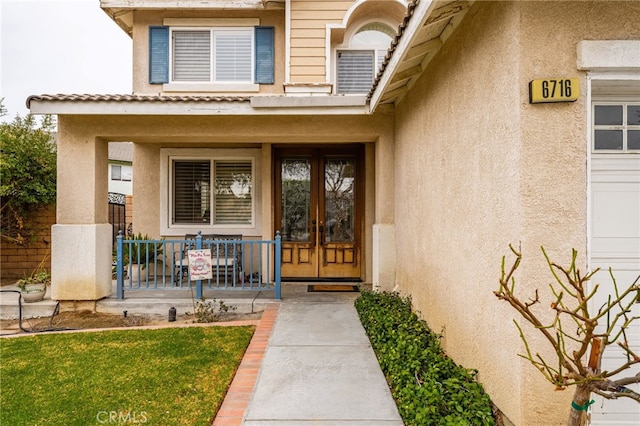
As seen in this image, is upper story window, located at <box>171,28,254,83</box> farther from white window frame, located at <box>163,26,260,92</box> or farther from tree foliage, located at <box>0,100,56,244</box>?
tree foliage, located at <box>0,100,56,244</box>

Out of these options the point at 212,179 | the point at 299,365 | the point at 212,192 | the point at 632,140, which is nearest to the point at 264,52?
the point at 212,179

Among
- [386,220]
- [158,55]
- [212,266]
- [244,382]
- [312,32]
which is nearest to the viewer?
[244,382]

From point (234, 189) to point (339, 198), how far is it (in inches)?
102

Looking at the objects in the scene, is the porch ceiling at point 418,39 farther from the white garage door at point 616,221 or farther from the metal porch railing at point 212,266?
the metal porch railing at point 212,266

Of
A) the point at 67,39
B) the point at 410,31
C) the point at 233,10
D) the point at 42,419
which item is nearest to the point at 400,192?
the point at 410,31

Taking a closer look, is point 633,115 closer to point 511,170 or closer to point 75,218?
point 511,170

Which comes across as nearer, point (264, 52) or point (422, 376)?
point (422, 376)

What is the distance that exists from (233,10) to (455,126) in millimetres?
7270

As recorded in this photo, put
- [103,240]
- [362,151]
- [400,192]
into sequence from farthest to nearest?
[362,151], [103,240], [400,192]

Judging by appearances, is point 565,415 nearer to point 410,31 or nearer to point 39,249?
point 410,31

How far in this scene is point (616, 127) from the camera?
2.88 meters

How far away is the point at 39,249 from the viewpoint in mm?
8914

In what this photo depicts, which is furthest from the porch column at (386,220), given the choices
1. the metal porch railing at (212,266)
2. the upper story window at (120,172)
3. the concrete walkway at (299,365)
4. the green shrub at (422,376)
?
the upper story window at (120,172)

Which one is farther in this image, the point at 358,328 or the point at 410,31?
the point at 358,328
